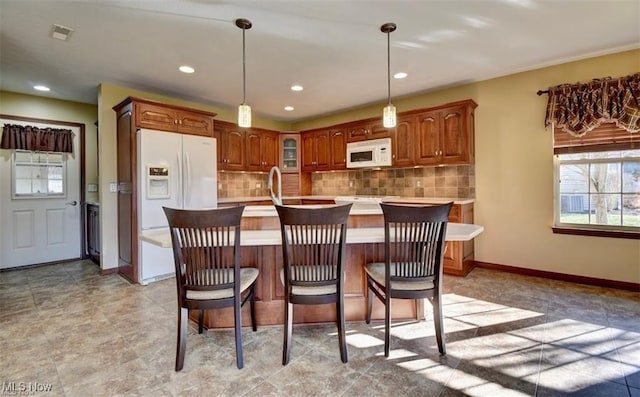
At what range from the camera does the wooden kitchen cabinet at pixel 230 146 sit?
4988 mm

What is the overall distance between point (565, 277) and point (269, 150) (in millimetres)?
4892

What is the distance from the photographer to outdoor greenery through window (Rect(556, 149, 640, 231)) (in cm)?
321

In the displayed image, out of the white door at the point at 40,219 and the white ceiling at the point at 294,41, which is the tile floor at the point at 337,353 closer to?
the white door at the point at 40,219

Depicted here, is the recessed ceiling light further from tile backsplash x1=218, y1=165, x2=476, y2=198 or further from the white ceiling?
tile backsplash x1=218, y1=165, x2=476, y2=198

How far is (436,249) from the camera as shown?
1.97 meters

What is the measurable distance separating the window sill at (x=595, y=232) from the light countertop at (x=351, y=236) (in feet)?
6.29

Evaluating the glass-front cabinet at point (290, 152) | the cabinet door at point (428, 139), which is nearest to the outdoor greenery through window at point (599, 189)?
the cabinet door at point (428, 139)

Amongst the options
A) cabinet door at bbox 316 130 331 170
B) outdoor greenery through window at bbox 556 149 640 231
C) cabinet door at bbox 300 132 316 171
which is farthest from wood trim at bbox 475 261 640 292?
cabinet door at bbox 300 132 316 171

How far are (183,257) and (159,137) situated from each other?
7.99 feet

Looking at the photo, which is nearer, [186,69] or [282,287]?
[282,287]

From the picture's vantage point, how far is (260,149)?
559 centimetres

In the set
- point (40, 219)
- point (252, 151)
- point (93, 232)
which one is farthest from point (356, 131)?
point (40, 219)

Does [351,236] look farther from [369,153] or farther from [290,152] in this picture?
[290,152]

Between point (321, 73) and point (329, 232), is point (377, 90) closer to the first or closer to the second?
point (321, 73)
